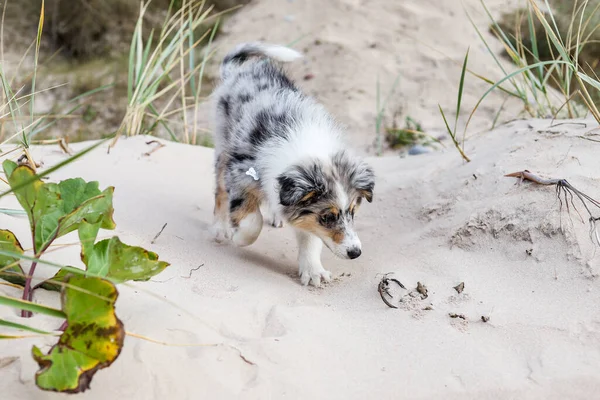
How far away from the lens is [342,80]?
8406mm

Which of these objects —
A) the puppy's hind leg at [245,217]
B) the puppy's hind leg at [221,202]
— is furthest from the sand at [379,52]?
the puppy's hind leg at [245,217]

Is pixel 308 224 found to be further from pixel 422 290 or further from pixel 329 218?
pixel 422 290

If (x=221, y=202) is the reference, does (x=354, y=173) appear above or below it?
above

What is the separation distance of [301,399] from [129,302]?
804 mm

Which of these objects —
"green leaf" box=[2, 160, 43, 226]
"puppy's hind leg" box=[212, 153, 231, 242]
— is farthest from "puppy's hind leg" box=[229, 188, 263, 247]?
"green leaf" box=[2, 160, 43, 226]

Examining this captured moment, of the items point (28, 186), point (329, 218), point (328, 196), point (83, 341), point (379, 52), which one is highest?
point (28, 186)

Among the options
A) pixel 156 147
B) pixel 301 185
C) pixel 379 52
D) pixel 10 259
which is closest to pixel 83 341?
pixel 10 259

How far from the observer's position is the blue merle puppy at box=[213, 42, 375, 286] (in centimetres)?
350

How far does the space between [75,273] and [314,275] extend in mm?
1555

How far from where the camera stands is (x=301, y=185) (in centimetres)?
341

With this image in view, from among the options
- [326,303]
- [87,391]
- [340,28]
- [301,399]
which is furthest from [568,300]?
[340,28]

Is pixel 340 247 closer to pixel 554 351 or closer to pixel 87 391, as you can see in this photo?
pixel 554 351

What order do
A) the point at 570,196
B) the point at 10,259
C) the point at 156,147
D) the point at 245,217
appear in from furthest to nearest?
the point at 156,147 → the point at 245,217 → the point at 570,196 → the point at 10,259

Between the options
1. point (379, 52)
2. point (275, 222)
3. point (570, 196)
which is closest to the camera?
point (570, 196)
